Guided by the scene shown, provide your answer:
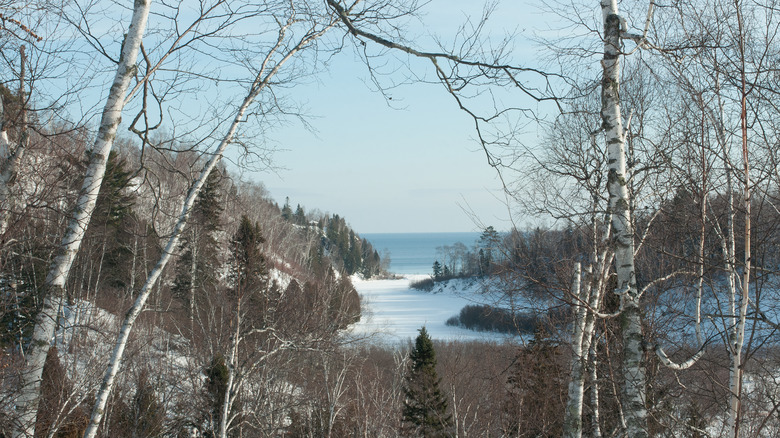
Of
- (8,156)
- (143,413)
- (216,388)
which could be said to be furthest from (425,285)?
(8,156)

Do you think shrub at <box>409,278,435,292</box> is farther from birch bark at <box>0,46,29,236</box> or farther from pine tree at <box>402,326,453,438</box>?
birch bark at <box>0,46,29,236</box>

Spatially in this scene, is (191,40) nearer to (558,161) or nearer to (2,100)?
(2,100)

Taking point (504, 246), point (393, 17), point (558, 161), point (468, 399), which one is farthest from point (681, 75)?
point (468, 399)

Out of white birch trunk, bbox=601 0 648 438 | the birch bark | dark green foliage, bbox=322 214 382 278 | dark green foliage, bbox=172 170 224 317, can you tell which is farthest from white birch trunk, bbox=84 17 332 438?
dark green foliage, bbox=322 214 382 278

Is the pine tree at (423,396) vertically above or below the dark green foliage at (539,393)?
below

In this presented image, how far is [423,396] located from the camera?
613 inches

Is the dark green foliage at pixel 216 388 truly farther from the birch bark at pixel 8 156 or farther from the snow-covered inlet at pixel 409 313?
the snow-covered inlet at pixel 409 313

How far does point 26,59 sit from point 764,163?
6564 millimetres

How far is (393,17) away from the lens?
3447 millimetres

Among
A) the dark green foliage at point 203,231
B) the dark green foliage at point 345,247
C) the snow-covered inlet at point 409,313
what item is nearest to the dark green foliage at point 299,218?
the dark green foliage at point 345,247

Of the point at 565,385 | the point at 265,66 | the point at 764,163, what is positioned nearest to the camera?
the point at 764,163

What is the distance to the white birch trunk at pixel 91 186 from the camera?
3502 millimetres

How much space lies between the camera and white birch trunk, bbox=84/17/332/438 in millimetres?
4145

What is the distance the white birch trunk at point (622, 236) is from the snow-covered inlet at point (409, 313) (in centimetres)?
2662
